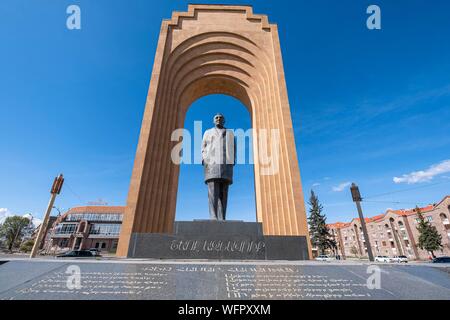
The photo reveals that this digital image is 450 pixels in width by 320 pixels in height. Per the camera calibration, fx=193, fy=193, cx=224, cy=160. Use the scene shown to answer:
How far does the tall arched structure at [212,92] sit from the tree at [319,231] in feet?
104

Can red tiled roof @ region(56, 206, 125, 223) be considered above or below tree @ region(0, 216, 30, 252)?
above

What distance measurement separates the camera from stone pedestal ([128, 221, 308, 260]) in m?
5.27

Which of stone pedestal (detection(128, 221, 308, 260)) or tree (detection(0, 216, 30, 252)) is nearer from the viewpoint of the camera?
stone pedestal (detection(128, 221, 308, 260))

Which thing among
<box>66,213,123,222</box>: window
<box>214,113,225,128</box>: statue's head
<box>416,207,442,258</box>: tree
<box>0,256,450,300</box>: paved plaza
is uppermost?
<box>66,213,123,222</box>: window

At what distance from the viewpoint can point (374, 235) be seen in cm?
5112

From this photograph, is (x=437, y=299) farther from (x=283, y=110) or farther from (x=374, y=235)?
(x=374, y=235)

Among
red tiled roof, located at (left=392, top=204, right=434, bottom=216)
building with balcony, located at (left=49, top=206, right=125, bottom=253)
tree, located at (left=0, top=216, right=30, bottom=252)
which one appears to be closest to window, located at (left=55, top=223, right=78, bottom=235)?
building with balcony, located at (left=49, top=206, right=125, bottom=253)

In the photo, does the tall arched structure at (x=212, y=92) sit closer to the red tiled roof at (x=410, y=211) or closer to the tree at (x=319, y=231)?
the tree at (x=319, y=231)

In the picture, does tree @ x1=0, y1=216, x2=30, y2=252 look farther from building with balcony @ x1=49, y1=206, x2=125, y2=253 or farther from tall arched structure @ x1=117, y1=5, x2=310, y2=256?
tall arched structure @ x1=117, y1=5, x2=310, y2=256

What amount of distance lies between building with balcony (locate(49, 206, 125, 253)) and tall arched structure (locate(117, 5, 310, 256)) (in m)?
42.8

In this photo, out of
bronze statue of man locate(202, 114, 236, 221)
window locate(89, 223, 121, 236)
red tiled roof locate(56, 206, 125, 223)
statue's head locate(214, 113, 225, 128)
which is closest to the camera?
bronze statue of man locate(202, 114, 236, 221)

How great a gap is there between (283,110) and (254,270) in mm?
9899

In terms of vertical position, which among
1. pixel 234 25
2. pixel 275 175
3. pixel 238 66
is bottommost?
pixel 275 175

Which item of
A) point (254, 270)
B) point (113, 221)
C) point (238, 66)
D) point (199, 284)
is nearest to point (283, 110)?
point (238, 66)
